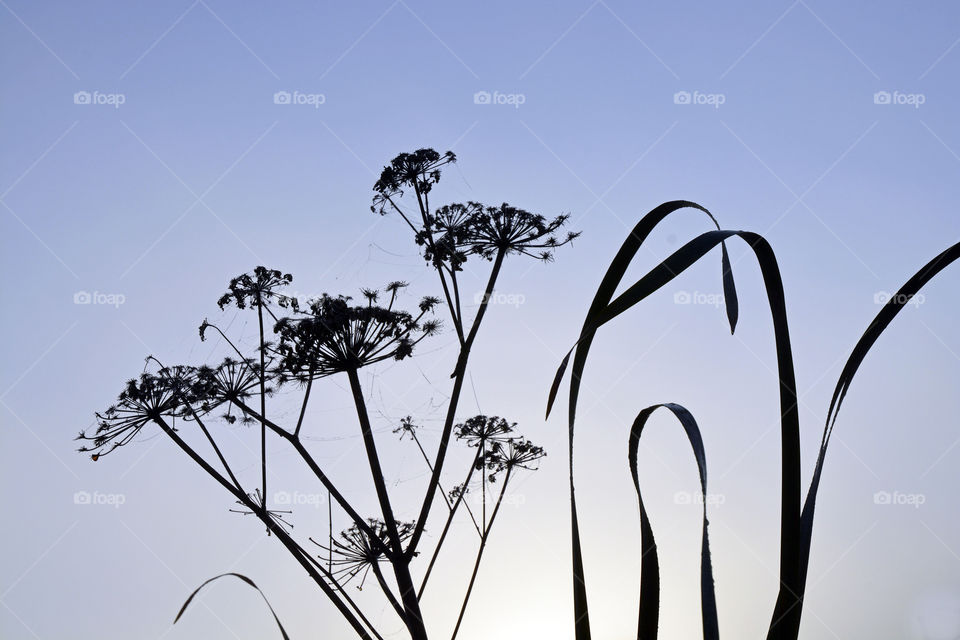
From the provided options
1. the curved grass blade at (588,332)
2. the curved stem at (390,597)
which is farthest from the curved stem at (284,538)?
the curved grass blade at (588,332)

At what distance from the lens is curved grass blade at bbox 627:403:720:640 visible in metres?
1.63

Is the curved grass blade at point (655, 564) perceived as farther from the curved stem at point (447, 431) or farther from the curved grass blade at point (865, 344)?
the curved stem at point (447, 431)

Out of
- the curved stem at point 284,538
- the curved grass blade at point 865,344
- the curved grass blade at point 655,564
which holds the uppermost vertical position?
the curved grass blade at point 865,344

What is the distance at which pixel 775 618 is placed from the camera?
5.80 ft

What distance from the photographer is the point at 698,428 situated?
1.68 meters

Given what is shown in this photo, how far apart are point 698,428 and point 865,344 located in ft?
1.58

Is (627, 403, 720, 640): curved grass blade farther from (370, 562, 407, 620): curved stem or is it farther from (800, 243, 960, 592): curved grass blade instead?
(370, 562, 407, 620): curved stem

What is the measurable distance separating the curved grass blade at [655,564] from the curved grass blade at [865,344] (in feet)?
0.96

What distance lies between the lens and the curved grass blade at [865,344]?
1818mm

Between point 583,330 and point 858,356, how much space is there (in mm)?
630

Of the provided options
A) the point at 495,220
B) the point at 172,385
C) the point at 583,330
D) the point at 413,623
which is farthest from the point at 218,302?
the point at 583,330

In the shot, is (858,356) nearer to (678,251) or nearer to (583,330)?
(678,251)

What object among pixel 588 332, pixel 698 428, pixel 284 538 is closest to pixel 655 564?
pixel 698 428

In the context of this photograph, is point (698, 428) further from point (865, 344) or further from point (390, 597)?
point (390, 597)
